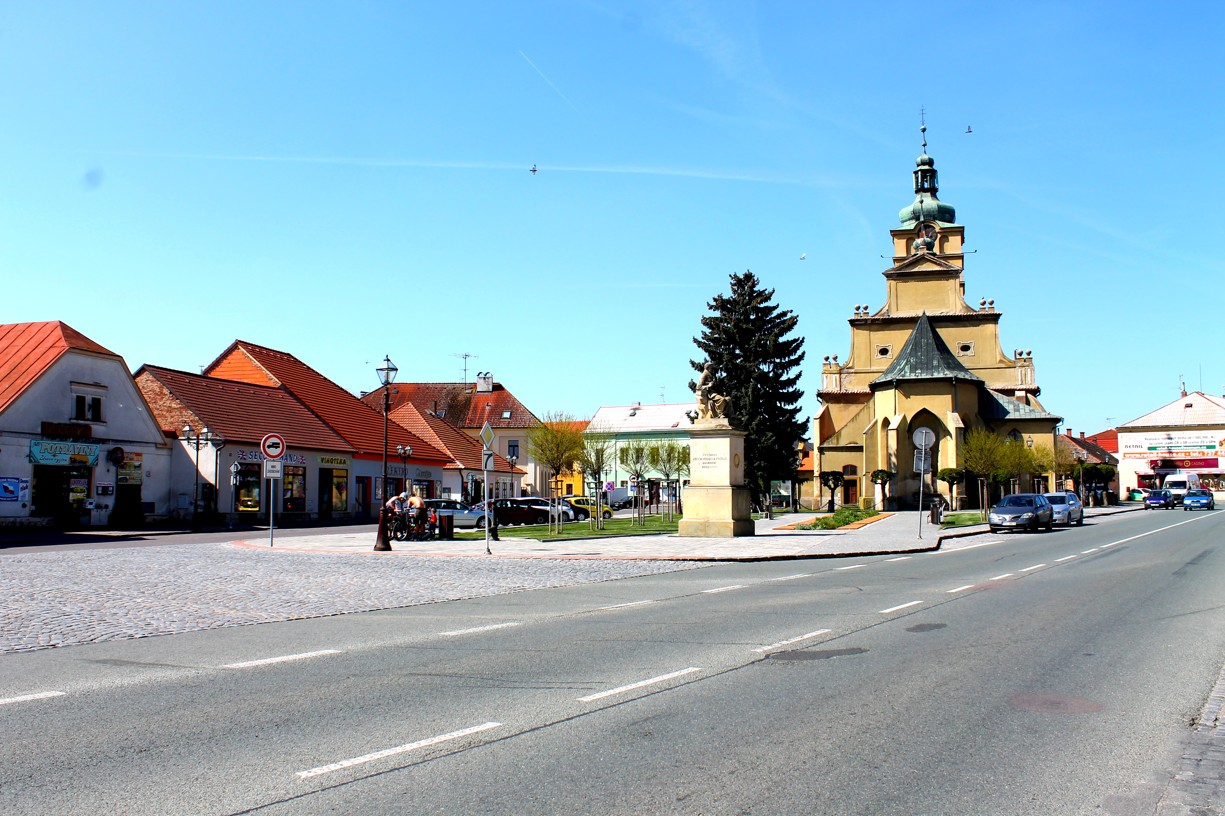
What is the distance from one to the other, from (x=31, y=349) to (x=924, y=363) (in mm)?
54055

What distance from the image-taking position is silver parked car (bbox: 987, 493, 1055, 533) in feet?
124

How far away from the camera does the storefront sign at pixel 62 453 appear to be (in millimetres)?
36719

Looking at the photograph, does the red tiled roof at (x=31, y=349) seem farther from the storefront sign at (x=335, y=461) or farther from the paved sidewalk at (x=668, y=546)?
the paved sidewalk at (x=668, y=546)

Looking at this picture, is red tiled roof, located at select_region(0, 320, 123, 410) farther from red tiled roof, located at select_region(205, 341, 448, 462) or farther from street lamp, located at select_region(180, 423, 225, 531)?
red tiled roof, located at select_region(205, 341, 448, 462)

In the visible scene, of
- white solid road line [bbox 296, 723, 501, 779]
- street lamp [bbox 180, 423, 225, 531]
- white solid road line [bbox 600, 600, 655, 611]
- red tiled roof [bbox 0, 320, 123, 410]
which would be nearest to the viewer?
white solid road line [bbox 296, 723, 501, 779]

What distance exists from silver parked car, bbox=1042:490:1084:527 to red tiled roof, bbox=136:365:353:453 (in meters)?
34.9

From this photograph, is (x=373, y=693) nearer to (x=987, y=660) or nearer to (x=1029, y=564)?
(x=987, y=660)

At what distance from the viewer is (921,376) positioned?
68.6 metres

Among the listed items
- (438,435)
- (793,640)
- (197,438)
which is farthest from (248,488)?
(793,640)

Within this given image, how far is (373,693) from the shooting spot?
7.62 metres

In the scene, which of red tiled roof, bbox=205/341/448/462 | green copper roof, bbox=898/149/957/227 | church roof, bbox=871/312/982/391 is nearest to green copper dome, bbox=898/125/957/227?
green copper roof, bbox=898/149/957/227

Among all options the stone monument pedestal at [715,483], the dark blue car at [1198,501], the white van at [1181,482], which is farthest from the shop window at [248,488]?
the white van at [1181,482]

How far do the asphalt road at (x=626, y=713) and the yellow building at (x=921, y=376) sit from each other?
57259 mm

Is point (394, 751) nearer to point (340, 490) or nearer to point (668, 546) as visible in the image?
point (668, 546)
